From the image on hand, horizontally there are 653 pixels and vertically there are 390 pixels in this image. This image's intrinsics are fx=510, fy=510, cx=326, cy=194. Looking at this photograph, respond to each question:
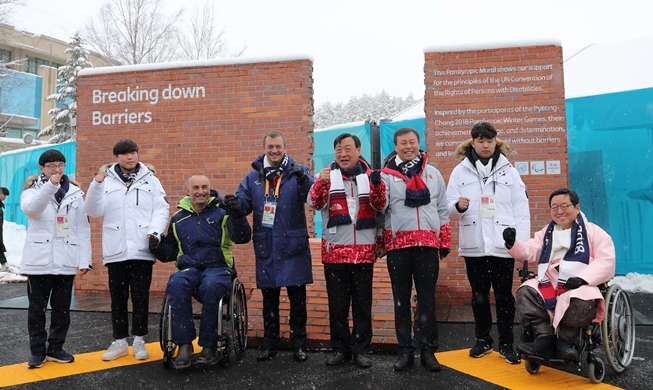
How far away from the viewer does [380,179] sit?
3.52 m

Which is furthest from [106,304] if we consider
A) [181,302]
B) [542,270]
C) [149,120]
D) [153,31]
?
[153,31]

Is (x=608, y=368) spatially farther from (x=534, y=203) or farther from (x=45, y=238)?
(x=45, y=238)

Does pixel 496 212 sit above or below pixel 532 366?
above

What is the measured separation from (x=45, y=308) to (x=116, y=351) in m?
0.64

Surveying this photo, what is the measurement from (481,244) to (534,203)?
86.8 inches

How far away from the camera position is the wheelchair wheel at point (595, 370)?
320cm

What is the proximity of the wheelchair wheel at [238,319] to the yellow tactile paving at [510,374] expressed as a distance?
4.95ft

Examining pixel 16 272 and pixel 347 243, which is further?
pixel 16 272

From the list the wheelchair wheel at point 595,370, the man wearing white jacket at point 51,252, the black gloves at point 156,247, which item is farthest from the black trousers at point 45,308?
the wheelchair wheel at point 595,370

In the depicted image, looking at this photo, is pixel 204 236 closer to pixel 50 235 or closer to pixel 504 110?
pixel 50 235

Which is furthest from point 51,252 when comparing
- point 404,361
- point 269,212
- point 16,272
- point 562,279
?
point 16,272

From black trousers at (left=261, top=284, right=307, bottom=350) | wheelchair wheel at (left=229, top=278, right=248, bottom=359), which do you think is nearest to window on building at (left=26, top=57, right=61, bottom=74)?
wheelchair wheel at (left=229, top=278, right=248, bottom=359)

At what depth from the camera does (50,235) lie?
12.9ft

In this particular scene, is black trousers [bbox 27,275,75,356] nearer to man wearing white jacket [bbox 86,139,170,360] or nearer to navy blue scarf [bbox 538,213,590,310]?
man wearing white jacket [bbox 86,139,170,360]
